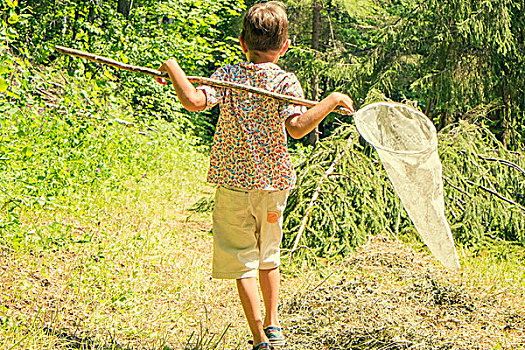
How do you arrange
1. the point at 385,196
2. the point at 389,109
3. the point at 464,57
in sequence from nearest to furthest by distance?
the point at 389,109, the point at 385,196, the point at 464,57

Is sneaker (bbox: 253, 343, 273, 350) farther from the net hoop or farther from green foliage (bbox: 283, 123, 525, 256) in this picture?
green foliage (bbox: 283, 123, 525, 256)

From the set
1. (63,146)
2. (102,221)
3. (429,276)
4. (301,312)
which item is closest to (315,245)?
(429,276)

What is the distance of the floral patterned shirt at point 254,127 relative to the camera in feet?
8.33

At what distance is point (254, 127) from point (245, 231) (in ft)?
1.62

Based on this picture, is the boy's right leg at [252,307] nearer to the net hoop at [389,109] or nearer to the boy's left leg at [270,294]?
the boy's left leg at [270,294]

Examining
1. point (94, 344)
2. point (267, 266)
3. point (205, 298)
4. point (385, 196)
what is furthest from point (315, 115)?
point (385, 196)

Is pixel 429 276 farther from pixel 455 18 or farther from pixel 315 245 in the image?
pixel 455 18

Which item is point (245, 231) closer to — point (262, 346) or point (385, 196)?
point (262, 346)

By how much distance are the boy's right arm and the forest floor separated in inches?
43.2

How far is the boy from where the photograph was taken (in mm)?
2516

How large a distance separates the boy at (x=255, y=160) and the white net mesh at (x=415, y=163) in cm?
35

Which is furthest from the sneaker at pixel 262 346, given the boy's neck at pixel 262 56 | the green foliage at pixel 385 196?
the green foliage at pixel 385 196

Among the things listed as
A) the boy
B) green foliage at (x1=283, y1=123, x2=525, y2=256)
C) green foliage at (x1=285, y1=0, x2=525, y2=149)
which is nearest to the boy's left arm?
the boy

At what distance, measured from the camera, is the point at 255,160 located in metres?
2.54
